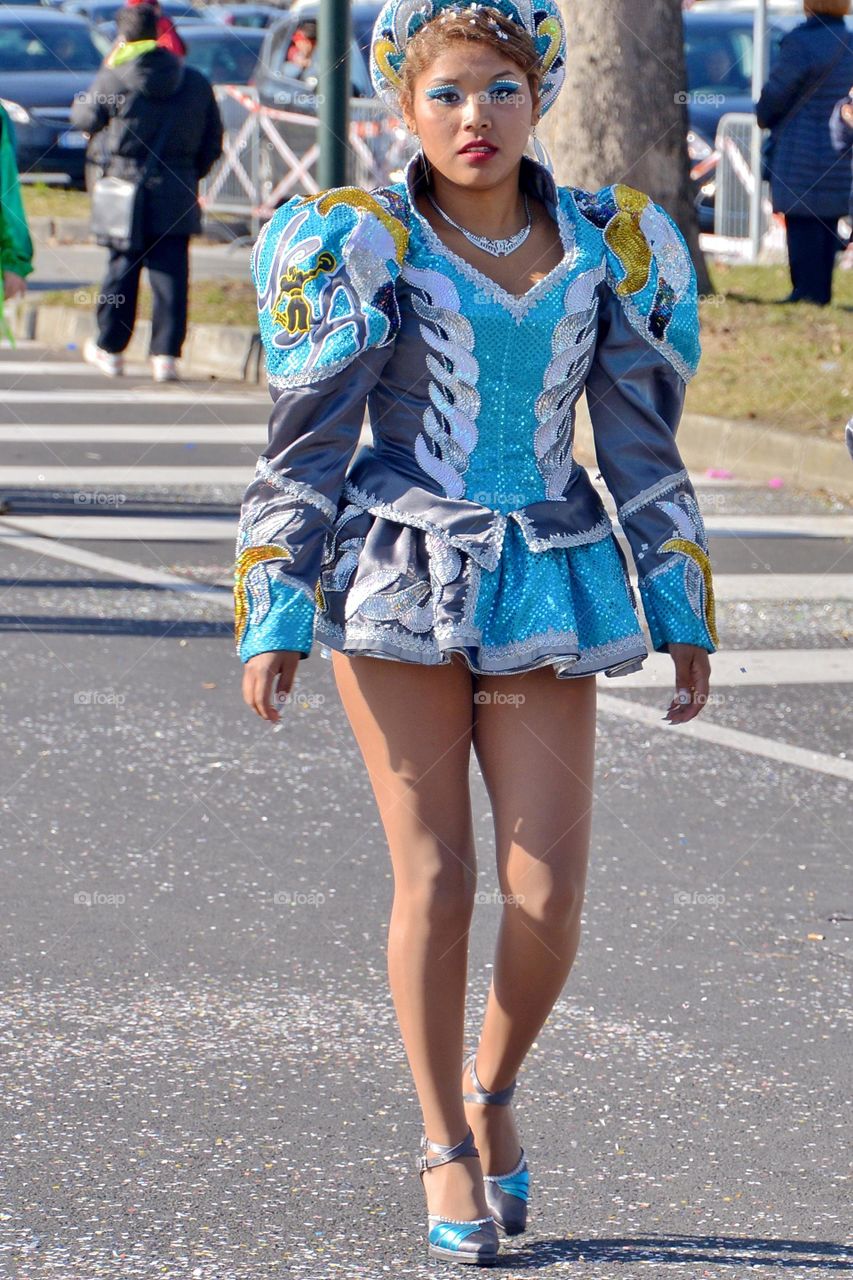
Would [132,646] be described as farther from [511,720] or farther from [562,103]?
[562,103]

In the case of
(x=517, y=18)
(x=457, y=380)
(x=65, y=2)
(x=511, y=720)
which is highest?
(x=65, y=2)

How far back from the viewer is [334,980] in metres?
4.46

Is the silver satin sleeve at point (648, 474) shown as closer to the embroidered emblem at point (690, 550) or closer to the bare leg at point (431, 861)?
the embroidered emblem at point (690, 550)

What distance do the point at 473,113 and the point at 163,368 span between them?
10.5 m

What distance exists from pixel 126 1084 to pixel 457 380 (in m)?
1.43

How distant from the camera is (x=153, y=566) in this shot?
337 inches

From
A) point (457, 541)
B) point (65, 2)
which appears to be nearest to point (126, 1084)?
point (457, 541)

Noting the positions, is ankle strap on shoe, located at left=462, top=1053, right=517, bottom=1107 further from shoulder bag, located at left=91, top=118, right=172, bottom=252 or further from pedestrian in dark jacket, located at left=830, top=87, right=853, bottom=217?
pedestrian in dark jacket, located at left=830, top=87, right=853, bottom=217

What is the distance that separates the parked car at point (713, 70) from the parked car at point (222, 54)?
5592 mm

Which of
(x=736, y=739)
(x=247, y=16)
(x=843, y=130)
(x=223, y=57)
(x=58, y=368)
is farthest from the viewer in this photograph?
(x=247, y=16)

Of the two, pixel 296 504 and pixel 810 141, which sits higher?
pixel 810 141

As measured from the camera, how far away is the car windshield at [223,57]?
82.1 feet

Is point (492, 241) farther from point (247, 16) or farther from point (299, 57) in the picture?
point (247, 16)

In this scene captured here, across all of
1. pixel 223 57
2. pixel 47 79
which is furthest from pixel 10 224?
pixel 223 57
